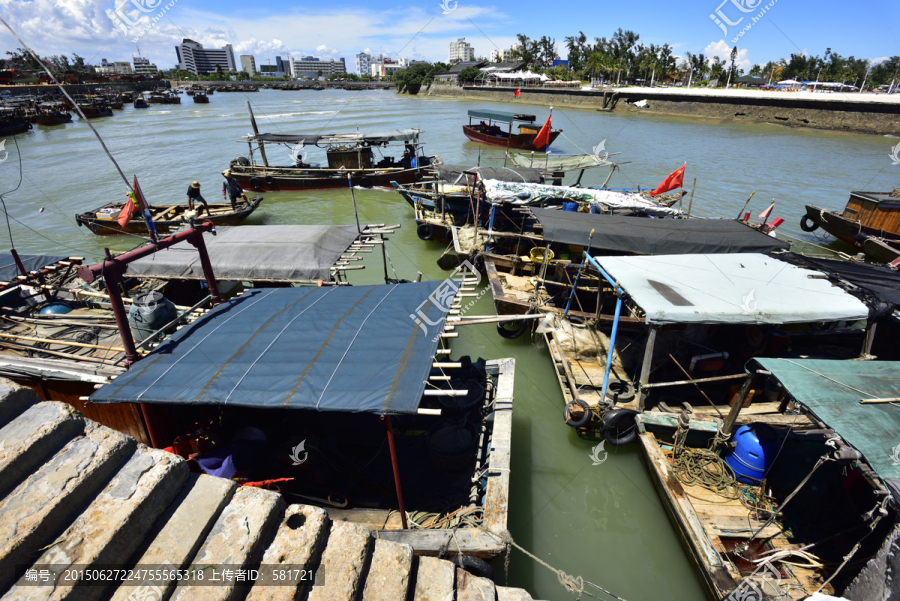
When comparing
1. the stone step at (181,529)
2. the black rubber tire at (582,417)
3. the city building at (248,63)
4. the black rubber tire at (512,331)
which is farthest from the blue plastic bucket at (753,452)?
the city building at (248,63)

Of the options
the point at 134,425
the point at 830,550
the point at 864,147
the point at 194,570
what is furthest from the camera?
the point at 864,147

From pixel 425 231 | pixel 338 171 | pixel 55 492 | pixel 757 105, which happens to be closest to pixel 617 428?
pixel 55 492

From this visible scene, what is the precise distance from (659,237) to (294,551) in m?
10.4

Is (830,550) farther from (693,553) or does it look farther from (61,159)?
(61,159)

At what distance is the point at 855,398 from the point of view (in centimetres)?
503

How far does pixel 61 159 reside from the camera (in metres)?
34.3

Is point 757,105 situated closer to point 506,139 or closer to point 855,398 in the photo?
point 506,139

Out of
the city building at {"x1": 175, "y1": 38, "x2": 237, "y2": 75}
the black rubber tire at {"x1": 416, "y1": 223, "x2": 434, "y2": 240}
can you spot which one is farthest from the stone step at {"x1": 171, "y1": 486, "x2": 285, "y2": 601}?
the city building at {"x1": 175, "y1": 38, "x2": 237, "y2": 75}

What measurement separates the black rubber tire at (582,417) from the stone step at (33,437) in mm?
7079

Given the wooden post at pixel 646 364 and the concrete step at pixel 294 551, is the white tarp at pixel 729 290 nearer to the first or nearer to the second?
→ the wooden post at pixel 646 364

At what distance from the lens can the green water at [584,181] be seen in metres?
6.31

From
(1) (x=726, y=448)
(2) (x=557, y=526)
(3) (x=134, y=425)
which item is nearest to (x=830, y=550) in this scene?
(1) (x=726, y=448)

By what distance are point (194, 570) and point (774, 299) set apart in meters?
8.69

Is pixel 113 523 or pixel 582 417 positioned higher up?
pixel 113 523
